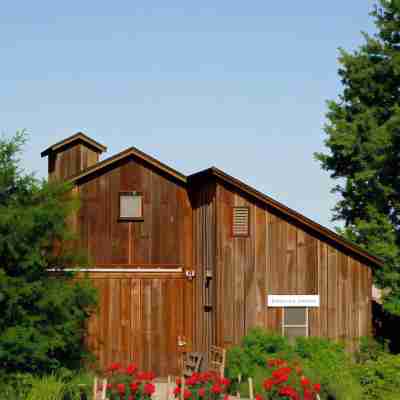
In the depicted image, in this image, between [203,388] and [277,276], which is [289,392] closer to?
[203,388]

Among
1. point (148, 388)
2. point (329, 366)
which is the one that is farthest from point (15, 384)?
point (329, 366)

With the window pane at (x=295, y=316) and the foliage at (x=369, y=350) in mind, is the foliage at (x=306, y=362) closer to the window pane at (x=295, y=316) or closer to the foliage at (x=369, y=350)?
the foliage at (x=369, y=350)

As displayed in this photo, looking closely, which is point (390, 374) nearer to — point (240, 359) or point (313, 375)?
point (313, 375)

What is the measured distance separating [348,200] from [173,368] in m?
14.4

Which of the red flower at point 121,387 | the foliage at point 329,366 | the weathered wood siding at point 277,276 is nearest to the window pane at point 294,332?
the weathered wood siding at point 277,276

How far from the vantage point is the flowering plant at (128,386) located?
2038 cm

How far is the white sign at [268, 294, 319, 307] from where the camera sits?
99.0 feet

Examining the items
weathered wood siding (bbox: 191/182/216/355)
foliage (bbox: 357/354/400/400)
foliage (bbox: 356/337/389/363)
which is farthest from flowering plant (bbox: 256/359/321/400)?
foliage (bbox: 356/337/389/363)

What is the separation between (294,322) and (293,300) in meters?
0.71

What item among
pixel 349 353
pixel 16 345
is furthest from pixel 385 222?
pixel 16 345

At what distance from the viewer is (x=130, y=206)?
3256 centimetres

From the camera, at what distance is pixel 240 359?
2795 centimetres

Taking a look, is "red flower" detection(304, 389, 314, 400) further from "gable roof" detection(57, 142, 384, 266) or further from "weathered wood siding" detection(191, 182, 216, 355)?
"gable roof" detection(57, 142, 384, 266)

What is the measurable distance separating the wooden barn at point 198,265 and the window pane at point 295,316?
0.11 ft
